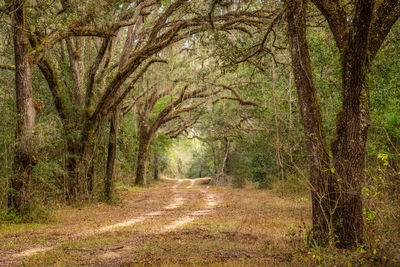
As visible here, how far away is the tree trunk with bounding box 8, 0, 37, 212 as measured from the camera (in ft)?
30.0

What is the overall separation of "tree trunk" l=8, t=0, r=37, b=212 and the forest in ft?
0.10

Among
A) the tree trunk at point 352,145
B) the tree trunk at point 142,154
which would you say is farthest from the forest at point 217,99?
the tree trunk at point 142,154

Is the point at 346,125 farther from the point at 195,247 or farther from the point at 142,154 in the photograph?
the point at 142,154

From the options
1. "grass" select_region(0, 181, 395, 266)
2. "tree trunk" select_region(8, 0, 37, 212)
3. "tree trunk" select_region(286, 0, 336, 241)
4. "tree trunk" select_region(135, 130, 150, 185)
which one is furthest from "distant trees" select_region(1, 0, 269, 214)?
"tree trunk" select_region(135, 130, 150, 185)

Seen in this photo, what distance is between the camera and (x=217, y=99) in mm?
21641

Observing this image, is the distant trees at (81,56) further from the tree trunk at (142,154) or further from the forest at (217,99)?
the tree trunk at (142,154)

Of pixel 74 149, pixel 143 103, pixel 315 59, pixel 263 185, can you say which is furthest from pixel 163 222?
pixel 143 103

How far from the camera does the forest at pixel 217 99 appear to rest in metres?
5.00

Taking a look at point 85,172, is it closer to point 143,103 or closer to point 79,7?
point 79,7

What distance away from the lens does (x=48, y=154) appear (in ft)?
41.8

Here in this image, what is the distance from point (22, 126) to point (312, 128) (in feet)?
24.5

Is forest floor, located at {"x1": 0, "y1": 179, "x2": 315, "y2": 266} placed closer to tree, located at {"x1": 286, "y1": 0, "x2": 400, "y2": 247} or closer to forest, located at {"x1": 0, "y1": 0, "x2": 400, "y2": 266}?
forest, located at {"x1": 0, "y1": 0, "x2": 400, "y2": 266}

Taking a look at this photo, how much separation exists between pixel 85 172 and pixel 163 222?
20.6ft

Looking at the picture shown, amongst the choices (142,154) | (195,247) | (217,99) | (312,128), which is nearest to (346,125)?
(312,128)
